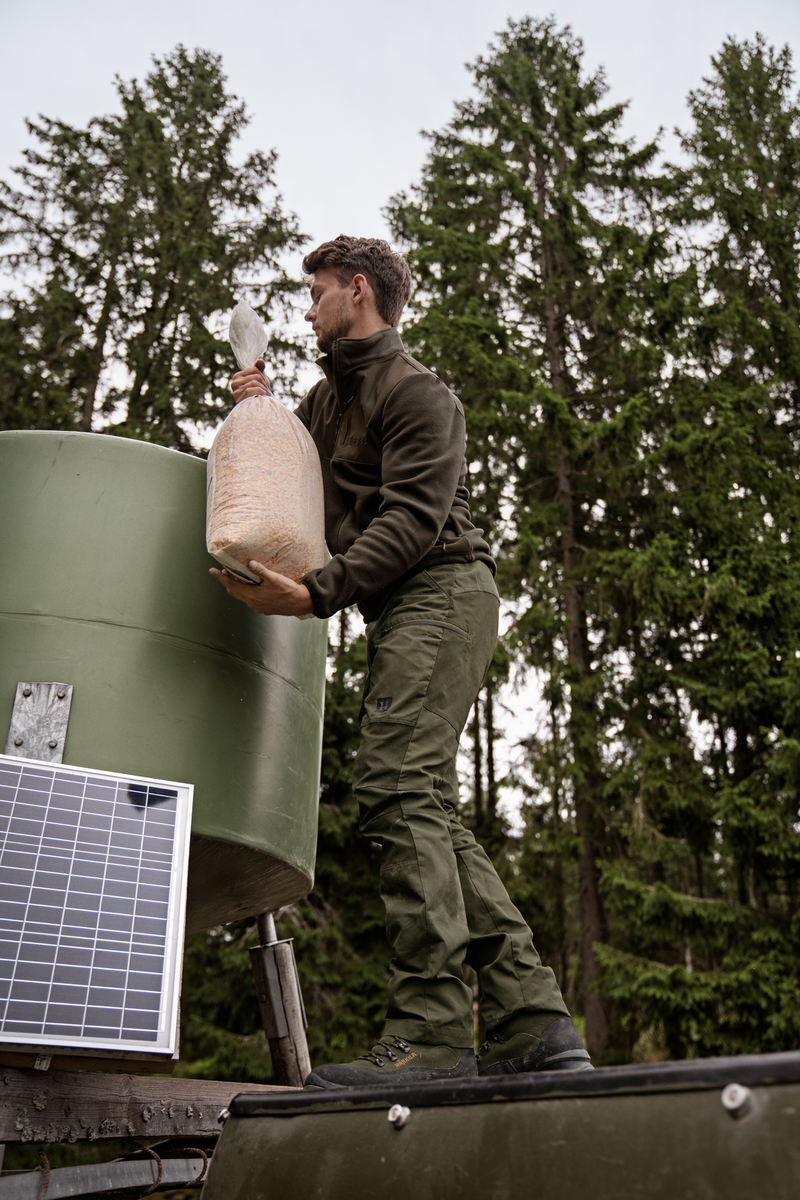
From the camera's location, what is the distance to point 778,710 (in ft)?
30.9

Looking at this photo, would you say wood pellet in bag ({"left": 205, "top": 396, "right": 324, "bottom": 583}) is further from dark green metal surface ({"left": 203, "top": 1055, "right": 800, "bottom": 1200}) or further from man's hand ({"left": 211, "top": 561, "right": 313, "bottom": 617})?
dark green metal surface ({"left": 203, "top": 1055, "right": 800, "bottom": 1200})

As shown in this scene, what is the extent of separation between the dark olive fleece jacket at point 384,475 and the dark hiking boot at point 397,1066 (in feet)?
3.08

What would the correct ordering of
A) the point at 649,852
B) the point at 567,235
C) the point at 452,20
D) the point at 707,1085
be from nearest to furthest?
the point at 707,1085 < the point at 649,852 < the point at 567,235 < the point at 452,20

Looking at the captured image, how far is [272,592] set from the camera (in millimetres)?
2244

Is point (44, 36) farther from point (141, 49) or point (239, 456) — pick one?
point (239, 456)

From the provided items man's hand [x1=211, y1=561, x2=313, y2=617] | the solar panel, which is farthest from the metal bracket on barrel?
man's hand [x1=211, y1=561, x2=313, y2=617]

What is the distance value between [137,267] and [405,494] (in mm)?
10816

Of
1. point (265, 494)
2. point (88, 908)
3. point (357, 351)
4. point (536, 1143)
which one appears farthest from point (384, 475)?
point (536, 1143)

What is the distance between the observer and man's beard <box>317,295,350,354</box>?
8.87ft

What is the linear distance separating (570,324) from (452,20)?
205 inches

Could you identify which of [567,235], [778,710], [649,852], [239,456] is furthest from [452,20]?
[239,456]

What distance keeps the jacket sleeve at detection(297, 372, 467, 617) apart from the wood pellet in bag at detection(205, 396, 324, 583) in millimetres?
105

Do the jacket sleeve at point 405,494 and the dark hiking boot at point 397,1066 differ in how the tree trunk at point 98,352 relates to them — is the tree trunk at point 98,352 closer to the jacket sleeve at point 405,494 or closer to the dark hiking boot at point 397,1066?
the jacket sleeve at point 405,494

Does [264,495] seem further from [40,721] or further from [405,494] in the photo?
[40,721]
